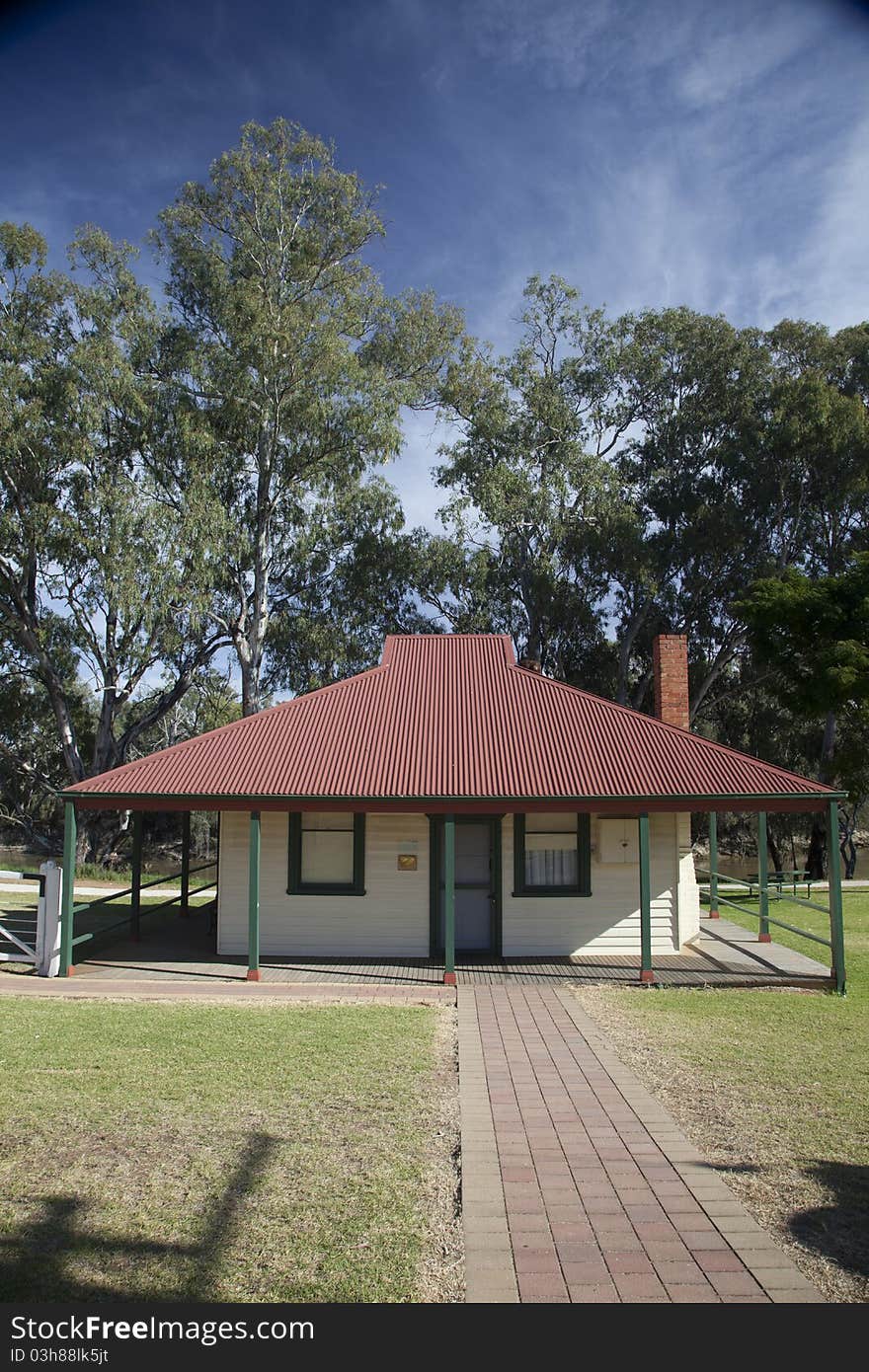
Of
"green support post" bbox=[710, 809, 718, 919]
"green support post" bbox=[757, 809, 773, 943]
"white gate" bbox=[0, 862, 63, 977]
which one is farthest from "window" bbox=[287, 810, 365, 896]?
"green support post" bbox=[710, 809, 718, 919]

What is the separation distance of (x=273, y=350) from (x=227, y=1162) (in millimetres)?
28075

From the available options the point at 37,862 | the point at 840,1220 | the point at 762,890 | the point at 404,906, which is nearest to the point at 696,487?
the point at 762,890

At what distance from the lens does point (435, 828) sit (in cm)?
1387

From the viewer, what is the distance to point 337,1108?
6934 millimetres

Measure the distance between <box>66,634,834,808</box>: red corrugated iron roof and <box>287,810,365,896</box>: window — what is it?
983mm

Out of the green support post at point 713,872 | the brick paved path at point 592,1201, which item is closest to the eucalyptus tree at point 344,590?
the green support post at point 713,872

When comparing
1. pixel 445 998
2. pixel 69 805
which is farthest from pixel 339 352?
pixel 445 998

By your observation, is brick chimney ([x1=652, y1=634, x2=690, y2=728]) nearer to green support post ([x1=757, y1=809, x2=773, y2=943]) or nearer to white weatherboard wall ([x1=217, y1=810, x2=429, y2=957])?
green support post ([x1=757, y1=809, x2=773, y2=943])

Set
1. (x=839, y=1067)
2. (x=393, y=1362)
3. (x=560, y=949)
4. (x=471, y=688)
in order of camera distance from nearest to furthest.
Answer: (x=393, y=1362) → (x=839, y=1067) → (x=560, y=949) → (x=471, y=688)

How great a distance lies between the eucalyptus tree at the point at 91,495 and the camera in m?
27.9

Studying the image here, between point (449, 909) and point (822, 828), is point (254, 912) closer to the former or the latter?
point (449, 909)

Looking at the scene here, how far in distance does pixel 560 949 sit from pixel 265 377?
22729mm

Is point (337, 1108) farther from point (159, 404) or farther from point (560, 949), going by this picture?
point (159, 404)

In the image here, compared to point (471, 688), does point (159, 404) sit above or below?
above
